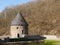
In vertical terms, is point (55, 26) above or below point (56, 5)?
below

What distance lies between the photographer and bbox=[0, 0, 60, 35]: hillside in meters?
53.7

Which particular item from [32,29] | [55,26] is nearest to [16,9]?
[32,29]

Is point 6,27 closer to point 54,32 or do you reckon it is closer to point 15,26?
point 54,32

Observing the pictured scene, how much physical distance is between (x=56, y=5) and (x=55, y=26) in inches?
206

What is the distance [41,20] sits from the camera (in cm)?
5784

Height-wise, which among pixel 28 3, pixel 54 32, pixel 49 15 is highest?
pixel 28 3

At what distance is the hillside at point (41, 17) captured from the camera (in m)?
53.7

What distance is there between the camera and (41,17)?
58062 millimetres

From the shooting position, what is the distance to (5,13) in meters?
66.4

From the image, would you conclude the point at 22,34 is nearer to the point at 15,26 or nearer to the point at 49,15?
the point at 15,26

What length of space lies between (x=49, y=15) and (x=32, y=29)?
5684mm

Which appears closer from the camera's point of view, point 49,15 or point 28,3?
point 49,15

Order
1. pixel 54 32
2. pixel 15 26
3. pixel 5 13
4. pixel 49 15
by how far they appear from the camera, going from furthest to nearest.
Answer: pixel 5 13 < pixel 49 15 < pixel 54 32 < pixel 15 26

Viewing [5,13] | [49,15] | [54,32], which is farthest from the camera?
[5,13]
